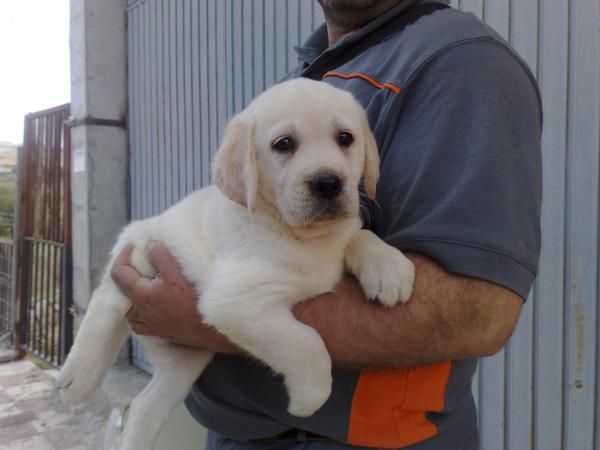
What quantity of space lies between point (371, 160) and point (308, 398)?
2.26ft

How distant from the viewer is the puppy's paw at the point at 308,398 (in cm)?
140

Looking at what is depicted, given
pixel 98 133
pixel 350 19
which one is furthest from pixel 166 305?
pixel 98 133

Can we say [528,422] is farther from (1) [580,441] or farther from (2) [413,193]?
(2) [413,193]

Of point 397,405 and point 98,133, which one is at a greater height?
point 98,133

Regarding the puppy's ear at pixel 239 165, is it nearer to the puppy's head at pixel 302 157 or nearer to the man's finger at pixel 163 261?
the puppy's head at pixel 302 157

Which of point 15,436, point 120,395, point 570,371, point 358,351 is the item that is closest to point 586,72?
point 570,371

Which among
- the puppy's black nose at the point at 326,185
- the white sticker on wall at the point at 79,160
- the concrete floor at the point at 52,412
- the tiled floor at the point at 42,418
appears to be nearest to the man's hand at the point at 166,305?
the puppy's black nose at the point at 326,185

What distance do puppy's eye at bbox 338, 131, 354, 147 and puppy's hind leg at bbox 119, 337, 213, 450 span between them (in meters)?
0.83

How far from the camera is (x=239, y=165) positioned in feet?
5.58

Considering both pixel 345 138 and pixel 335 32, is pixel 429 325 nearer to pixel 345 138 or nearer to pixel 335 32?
pixel 345 138

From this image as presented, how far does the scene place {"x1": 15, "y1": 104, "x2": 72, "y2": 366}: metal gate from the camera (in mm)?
6430

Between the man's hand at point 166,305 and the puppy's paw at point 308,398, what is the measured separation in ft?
0.77

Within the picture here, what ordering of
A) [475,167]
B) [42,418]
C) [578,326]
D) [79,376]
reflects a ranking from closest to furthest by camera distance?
1. [475,167]
2. [79,376]
3. [578,326]
4. [42,418]

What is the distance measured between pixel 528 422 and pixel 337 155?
1785 millimetres
